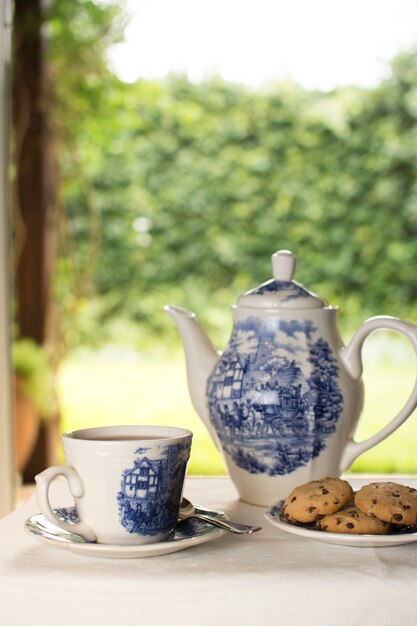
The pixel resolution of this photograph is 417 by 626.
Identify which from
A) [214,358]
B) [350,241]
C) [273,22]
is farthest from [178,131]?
[214,358]

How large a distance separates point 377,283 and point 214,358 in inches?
164

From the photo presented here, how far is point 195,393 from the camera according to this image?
950 mm

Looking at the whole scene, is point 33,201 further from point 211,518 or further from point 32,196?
point 211,518

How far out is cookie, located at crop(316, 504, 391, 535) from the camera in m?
0.68

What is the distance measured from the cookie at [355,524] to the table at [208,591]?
0.02 m

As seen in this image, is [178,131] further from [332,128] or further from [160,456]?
[160,456]

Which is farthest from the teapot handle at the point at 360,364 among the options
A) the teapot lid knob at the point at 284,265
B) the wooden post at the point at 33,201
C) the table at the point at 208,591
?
the wooden post at the point at 33,201

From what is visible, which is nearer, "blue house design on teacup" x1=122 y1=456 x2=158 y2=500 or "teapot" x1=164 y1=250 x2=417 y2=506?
"blue house design on teacup" x1=122 y1=456 x2=158 y2=500

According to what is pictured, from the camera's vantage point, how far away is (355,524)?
69cm

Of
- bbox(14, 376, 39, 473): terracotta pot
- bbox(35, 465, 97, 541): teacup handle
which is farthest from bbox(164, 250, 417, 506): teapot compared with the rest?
bbox(14, 376, 39, 473): terracotta pot

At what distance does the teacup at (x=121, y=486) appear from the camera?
2.19ft

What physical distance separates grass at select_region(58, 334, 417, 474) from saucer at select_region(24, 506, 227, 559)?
3798 mm

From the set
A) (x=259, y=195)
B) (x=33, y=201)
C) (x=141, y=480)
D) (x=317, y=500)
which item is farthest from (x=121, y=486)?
(x=259, y=195)

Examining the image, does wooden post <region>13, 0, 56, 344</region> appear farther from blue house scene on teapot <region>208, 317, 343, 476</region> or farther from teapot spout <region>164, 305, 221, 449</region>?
blue house scene on teapot <region>208, 317, 343, 476</region>
